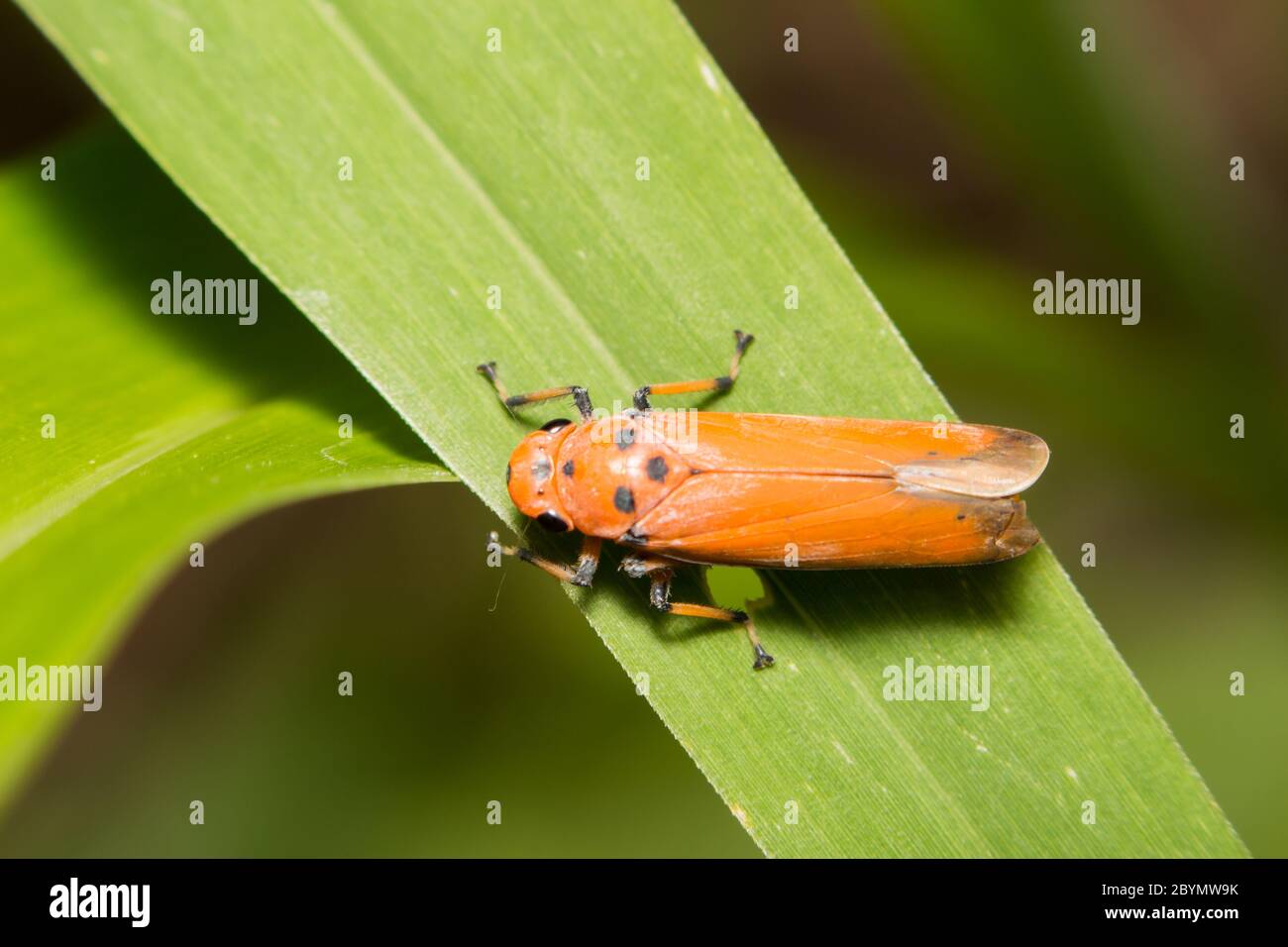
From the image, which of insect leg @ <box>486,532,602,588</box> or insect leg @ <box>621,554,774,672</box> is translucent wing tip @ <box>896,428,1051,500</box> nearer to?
insect leg @ <box>621,554,774,672</box>

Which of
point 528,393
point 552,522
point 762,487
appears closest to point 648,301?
point 528,393

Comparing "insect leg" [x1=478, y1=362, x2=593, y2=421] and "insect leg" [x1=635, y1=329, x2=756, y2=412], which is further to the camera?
"insect leg" [x1=635, y1=329, x2=756, y2=412]

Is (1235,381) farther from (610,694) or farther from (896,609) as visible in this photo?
(610,694)

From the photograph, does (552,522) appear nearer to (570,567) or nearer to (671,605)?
(570,567)

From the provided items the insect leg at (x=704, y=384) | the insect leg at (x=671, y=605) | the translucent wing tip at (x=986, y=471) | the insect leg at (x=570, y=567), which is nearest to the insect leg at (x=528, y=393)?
the insect leg at (x=704, y=384)

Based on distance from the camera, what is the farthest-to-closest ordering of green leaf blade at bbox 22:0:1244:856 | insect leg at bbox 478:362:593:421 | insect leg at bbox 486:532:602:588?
insect leg at bbox 486:532:602:588
insect leg at bbox 478:362:593:421
green leaf blade at bbox 22:0:1244:856

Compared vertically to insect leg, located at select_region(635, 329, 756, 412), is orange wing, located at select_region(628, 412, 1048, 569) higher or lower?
lower

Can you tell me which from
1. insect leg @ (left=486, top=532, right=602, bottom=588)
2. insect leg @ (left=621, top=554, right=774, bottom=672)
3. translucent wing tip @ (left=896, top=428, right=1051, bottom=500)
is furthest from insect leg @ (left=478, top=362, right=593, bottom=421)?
translucent wing tip @ (left=896, top=428, right=1051, bottom=500)

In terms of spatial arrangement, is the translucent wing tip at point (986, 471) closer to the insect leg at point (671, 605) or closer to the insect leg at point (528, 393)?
the insect leg at point (671, 605)
